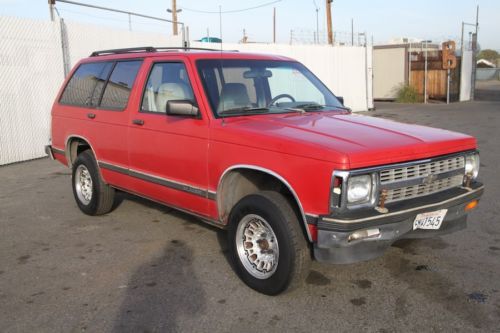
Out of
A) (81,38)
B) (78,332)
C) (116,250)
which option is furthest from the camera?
(81,38)

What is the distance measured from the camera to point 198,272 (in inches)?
172

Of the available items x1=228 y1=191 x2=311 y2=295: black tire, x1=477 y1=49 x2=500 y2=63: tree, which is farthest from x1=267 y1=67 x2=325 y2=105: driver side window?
x1=477 y1=49 x2=500 y2=63: tree

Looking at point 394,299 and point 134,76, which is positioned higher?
point 134,76

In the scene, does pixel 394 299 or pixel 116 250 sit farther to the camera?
pixel 116 250

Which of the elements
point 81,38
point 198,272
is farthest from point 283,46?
point 198,272

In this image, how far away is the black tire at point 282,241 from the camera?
357 centimetres

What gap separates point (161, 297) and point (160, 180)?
1324 millimetres

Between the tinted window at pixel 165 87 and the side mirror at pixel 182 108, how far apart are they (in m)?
0.21

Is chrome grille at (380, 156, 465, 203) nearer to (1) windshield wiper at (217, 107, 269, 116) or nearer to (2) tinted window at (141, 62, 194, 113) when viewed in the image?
(1) windshield wiper at (217, 107, 269, 116)

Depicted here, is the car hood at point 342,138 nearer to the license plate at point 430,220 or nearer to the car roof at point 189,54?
the license plate at point 430,220

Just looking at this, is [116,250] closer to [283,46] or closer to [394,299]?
[394,299]

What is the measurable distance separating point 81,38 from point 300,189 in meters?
9.38

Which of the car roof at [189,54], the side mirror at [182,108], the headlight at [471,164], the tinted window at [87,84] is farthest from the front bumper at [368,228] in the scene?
the tinted window at [87,84]

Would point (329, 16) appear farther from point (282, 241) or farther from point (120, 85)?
point (282, 241)
